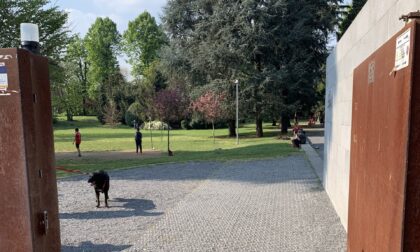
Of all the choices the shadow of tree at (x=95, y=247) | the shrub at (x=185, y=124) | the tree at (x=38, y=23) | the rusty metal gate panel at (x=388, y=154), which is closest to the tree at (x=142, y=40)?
the shrub at (x=185, y=124)

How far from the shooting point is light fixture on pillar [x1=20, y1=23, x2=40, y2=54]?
1.94 meters

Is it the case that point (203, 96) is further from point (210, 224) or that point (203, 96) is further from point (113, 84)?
point (113, 84)

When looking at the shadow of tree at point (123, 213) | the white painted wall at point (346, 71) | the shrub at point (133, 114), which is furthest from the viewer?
the shrub at point (133, 114)

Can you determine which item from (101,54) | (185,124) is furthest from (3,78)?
(101,54)

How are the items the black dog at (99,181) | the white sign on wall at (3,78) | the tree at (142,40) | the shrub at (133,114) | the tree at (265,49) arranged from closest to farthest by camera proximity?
1. the white sign on wall at (3,78)
2. the black dog at (99,181)
3. the tree at (265,49)
4. the shrub at (133,114)
5. the tree at (142,40)

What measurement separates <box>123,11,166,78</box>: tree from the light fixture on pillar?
207ft

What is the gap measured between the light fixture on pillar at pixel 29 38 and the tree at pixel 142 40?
2479 inches

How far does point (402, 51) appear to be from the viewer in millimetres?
1792

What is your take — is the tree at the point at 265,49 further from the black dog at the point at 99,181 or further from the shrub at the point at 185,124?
the black dog at the point at 99,181

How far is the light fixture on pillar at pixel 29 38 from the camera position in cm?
194

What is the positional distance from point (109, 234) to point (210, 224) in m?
1.80

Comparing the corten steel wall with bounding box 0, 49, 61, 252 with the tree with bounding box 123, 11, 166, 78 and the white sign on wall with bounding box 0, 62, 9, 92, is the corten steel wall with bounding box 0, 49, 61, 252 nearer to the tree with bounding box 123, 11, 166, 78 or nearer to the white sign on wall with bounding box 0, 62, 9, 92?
the white sign on wall with bounding box 0, 62, 9, 92

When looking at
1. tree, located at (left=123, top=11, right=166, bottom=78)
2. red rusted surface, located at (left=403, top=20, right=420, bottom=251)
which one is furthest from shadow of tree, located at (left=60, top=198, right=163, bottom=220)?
tree, located at (left=123, top=11, right=166, bottom=78)

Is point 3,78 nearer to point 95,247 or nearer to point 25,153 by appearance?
point 25,153
